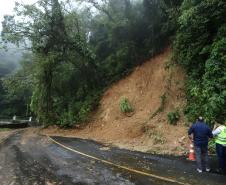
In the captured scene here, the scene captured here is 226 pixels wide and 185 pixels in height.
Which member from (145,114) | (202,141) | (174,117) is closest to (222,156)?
(202,141)

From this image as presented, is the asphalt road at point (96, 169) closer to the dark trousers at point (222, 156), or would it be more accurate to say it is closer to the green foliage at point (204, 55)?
the dark trousers at point (222, 156)

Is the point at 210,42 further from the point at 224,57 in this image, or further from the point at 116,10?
the point at 116,10

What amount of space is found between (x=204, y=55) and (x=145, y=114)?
5.81m

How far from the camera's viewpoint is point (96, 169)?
1290 centimetres

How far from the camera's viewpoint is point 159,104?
24047mm

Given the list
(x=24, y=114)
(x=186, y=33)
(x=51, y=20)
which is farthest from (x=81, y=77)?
(x=24, y=114)

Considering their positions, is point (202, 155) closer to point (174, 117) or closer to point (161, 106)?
point (174, 117)

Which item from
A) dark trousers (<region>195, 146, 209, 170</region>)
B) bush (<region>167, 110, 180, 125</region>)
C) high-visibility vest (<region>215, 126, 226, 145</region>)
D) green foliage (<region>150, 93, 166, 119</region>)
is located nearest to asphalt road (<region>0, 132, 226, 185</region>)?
dark trousers (<region>195, 146, 209, 170</region>)

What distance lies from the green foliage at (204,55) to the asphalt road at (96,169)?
13.7 ft

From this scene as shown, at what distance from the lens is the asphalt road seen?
11.2 metres

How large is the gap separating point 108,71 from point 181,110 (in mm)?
12685

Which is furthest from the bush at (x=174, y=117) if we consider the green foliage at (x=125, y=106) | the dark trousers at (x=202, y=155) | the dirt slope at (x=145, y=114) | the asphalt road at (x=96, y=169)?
the dark trousers at (x=202, y=155)

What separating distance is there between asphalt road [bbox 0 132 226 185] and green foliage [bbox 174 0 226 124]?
4.19 meters

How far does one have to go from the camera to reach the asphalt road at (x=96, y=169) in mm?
11180
